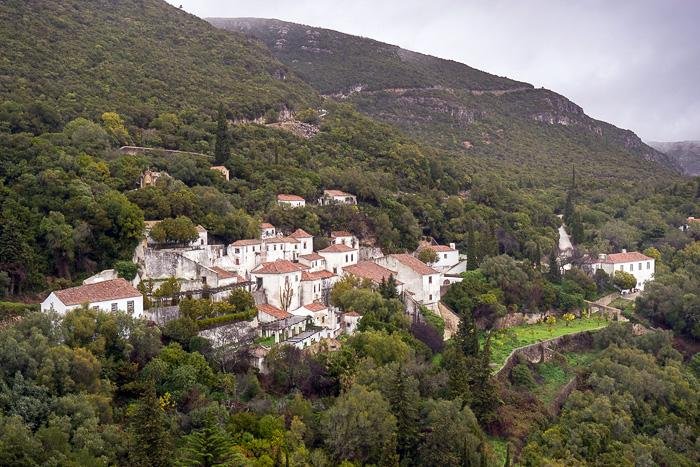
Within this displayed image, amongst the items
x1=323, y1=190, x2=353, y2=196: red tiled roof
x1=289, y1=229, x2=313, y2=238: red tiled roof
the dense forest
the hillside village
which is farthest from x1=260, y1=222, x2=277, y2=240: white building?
x1=323, y1=190, x2=353, y2=196: red tiled roof

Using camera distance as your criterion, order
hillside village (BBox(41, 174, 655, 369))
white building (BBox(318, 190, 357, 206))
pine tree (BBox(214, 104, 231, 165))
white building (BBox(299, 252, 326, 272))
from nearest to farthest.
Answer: hillside village (BBox(41, 174, 655, 369)), white building (BBox(299, 252, 326, 272)), pine tree (BBox(214, 104, 231, 165)), white building (BBox(318, 190, 357, 206))

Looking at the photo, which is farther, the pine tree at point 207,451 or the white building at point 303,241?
the white building at point 303,241

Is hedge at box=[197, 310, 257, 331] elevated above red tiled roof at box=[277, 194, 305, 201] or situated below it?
below

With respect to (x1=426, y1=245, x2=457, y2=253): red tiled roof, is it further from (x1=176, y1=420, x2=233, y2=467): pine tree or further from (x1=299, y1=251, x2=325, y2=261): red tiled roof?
(x1=176, y1=420, x2=233, y2=467): pine tree

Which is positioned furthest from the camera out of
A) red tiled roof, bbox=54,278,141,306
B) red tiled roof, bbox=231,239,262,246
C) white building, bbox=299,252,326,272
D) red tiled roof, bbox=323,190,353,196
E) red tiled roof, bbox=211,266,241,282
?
red tiled roof, bbox=323,190,353,196

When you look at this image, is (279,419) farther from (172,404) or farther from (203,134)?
(203,134)

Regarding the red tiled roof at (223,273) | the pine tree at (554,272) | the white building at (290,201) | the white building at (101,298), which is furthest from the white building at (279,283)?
the pine tree at (554,272)

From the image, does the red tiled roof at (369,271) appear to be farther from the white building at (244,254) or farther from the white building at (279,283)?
the white building at (244,254)
